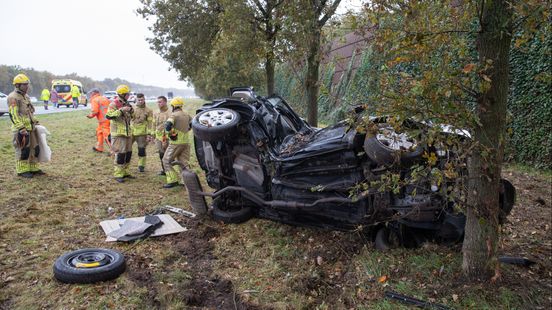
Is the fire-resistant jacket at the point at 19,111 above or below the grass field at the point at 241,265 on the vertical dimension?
above

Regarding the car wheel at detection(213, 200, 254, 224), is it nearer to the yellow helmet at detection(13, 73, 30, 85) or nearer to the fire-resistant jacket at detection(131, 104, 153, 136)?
the fire-resistant jacket at detection(131, 104, 153, 136)

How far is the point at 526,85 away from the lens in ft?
27.5

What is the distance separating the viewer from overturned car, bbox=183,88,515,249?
372 centimetres

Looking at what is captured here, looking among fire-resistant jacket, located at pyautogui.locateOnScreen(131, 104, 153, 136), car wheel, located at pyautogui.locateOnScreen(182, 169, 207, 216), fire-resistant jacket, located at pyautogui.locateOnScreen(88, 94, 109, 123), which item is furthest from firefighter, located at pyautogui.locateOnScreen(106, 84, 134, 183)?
fire-resistant jacket, located at pyautogui.locateOnScreen(88, 94, 109, 123)

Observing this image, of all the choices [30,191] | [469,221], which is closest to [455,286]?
[469,221]

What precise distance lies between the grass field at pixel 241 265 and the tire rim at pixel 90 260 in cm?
23

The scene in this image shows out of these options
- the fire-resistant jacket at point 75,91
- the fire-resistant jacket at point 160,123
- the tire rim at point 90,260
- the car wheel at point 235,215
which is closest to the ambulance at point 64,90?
the fire-resistant jacket at point 75,91

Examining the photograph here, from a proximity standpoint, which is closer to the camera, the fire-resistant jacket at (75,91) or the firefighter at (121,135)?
the firefighter at (121,135)

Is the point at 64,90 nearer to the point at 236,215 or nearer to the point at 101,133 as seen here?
the point at 101,133

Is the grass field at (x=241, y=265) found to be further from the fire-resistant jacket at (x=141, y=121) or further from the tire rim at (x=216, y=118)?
the fire-resistant jacket at (x=141, y=121)

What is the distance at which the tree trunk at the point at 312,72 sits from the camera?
7.19 meters

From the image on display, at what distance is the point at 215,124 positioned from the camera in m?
4.82

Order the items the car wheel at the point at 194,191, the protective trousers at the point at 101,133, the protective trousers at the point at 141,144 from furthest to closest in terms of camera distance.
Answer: the protective trousers at the point at 101,133 → the protective trousers at the point at 141,144 → the car wheel at the point at 194,191

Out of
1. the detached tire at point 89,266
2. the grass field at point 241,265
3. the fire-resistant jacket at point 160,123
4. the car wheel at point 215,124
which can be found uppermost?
the car wheel at point 215,124
